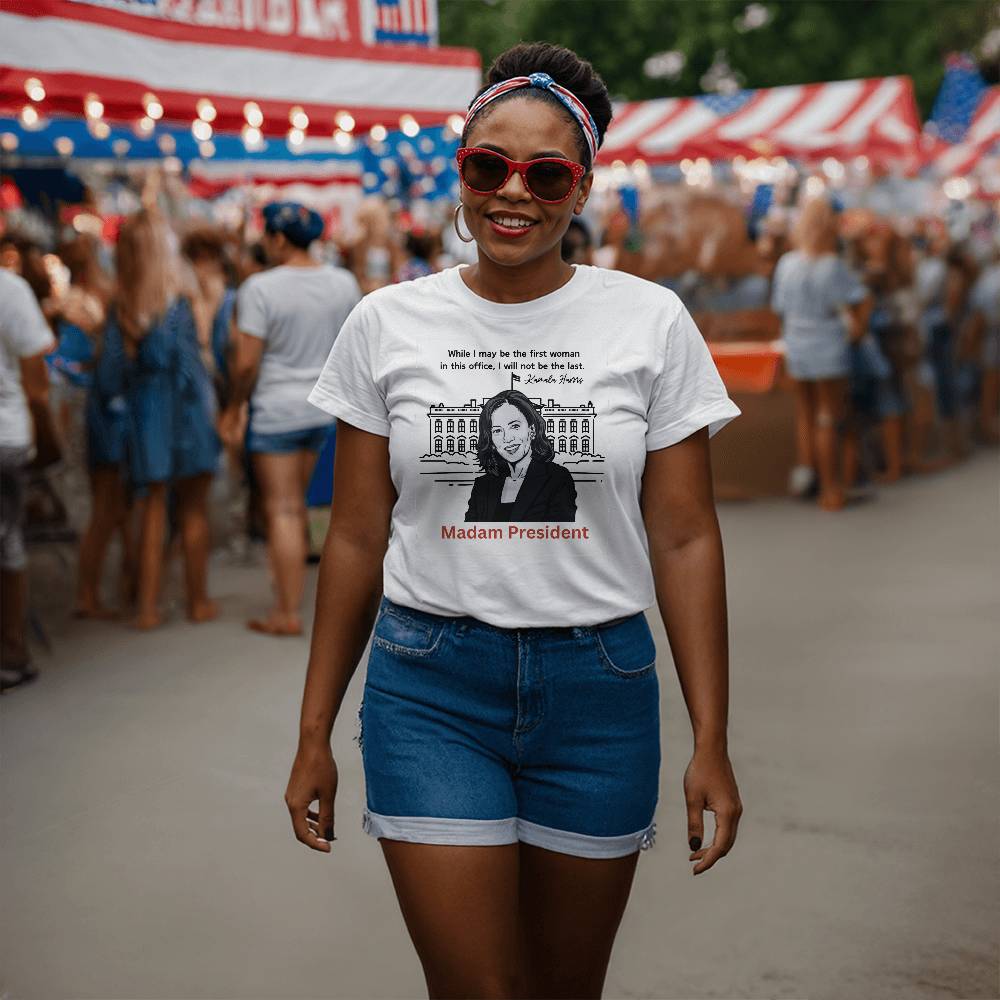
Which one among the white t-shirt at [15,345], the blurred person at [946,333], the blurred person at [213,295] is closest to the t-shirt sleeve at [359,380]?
the white t-shirt at [15,345]

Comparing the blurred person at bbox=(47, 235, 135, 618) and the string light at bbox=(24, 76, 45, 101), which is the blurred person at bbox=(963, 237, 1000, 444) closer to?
the blurred person at bbox=(47, 235, 135, 618)

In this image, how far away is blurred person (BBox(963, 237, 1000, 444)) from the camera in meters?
13.9

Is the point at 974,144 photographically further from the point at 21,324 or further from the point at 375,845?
the point at 375,845

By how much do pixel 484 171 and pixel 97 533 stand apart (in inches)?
225

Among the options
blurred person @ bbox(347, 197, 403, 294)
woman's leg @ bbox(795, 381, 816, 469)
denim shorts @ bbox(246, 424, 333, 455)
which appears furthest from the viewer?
blurred person @ bbox(347, 197, 403, 294)

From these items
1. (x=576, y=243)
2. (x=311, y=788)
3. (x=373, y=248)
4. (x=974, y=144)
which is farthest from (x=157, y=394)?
(x=974, y=144)

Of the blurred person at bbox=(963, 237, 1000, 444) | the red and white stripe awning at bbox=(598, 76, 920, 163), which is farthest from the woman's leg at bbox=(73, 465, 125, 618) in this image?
the red and white stripe awning at bbox=(598, 76, 920, 163)

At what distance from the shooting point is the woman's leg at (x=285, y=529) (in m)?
7.05

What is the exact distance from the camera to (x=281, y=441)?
23.0ft

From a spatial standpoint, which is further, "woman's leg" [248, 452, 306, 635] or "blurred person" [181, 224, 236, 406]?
"blurred person" [181, 224, 236, 406]

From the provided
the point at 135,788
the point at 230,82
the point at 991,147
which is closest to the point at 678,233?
the point at 230,82

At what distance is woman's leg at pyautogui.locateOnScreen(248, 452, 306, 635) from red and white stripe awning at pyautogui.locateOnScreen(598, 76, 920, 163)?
10523 mm

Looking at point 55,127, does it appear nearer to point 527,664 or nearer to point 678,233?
point 678,233

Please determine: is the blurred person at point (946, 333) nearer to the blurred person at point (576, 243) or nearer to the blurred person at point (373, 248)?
the blurred person at point (373, 248)
